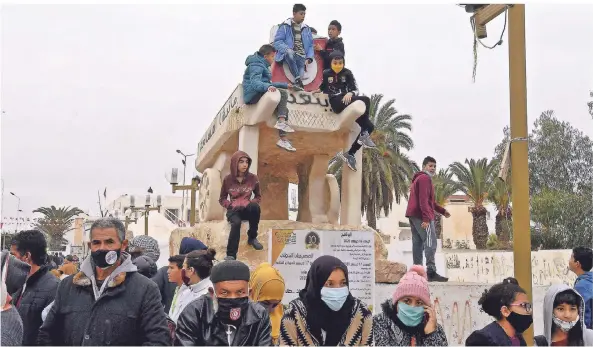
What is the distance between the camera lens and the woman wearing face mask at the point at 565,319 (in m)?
3.68

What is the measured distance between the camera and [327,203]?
1109 centimetres

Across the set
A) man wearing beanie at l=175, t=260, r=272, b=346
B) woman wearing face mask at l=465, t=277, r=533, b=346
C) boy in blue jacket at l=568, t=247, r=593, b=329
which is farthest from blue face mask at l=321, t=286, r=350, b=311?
boy in blue jacket at l=568, t=247, r=593, b=329

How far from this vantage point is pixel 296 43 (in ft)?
34.2

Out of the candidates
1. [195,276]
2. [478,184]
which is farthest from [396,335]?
[478,184]

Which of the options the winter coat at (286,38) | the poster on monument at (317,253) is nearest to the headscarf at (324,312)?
the poster on monument at (317,253)

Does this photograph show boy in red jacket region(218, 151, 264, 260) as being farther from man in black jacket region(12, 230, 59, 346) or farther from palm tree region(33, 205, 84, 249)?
palm tree region(33, 205, 84, 249)

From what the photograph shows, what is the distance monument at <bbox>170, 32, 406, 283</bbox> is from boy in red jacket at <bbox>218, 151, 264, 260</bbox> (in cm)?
57

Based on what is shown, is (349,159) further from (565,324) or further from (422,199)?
(565,324)

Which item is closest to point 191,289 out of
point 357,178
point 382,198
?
point 357,178

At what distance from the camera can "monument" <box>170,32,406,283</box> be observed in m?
9.20

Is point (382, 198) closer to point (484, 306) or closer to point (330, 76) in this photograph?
point (330, 76)

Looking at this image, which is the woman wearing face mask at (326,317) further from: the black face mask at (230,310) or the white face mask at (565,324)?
the white face mask at (565,324)

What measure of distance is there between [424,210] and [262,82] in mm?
3195

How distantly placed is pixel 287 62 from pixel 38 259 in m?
6.91
